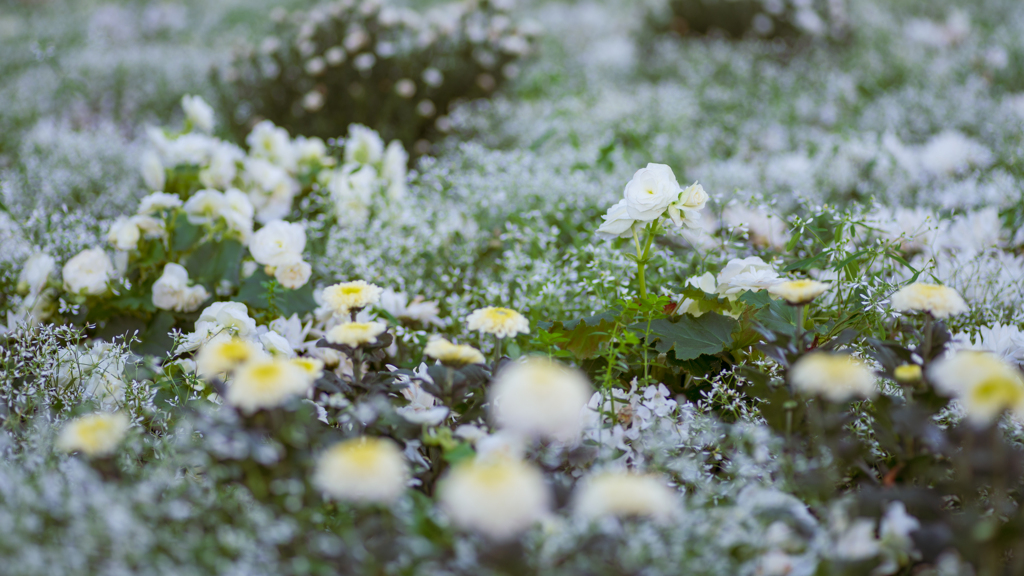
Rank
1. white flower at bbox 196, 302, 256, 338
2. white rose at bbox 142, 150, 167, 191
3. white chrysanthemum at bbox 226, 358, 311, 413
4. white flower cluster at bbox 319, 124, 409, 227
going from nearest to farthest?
white chrysanthemum at bbox 226, 358, 311, 413
white flower at bbox 196, 302, 256, 338
white rose at bbox 142, 150, 167, 191
white flower cluster at bbox 319, 124, 409, 227

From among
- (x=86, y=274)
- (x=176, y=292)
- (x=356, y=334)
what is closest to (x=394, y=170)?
(x=176, y=292)

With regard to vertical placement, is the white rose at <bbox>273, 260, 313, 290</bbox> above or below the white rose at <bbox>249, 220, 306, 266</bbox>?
below

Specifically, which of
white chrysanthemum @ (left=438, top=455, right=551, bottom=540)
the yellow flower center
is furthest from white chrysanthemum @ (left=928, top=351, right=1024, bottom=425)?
white chrysanthemum @ (left=438, top=455, right=551, bottom=540)

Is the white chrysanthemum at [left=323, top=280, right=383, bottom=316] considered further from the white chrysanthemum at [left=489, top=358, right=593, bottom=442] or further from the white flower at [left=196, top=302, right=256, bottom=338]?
the white chrysanthemum at [left=489, top=358, right=593, bottom=442]

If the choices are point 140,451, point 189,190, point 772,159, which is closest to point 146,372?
point 140,451

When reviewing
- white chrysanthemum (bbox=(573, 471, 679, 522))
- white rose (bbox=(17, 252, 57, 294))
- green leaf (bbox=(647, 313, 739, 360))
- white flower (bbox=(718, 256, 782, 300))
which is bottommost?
white chrysanthemum (bbox=(573, 471, 679, 522))

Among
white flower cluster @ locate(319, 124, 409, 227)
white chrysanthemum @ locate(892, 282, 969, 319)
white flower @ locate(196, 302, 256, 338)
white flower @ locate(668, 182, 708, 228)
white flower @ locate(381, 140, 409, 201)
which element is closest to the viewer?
white chrysanthemum @ locate(892, 282, 969, 319)

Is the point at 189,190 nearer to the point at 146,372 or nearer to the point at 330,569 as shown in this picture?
the point at 146,372
